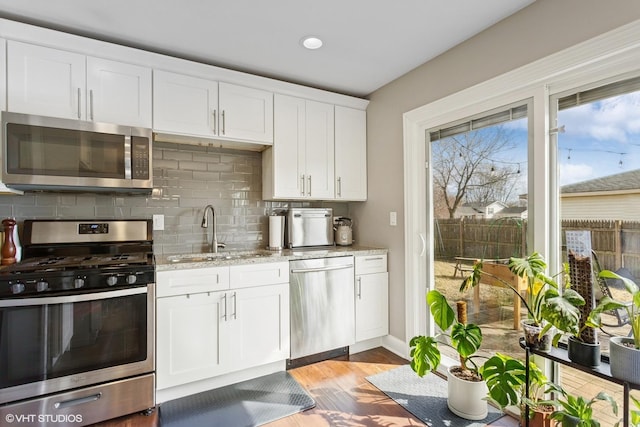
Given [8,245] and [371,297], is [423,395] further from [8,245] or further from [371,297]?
[8,245]

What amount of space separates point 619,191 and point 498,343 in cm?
121

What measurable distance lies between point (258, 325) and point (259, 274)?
0.39 meters

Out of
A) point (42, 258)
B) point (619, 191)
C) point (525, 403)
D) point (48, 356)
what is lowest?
point (525, 403)

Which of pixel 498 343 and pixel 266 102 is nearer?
pixel 498 343

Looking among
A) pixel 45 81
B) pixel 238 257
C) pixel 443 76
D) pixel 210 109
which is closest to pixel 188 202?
pixel 238 257

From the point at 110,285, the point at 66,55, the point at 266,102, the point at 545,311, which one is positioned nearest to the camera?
the point at 545,311

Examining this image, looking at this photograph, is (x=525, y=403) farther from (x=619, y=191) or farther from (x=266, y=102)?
(x=266, y=102)

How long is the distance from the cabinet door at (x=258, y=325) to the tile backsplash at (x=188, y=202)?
2.19ft

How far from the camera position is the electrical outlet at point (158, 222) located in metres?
2.60

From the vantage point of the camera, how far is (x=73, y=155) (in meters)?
2.06

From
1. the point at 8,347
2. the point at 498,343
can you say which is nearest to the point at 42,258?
the point at 8,347

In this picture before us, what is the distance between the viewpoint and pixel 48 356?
1.81 metres

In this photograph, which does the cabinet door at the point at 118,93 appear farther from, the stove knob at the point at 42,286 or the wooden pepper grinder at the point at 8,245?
the stove knob at the point at 42,286

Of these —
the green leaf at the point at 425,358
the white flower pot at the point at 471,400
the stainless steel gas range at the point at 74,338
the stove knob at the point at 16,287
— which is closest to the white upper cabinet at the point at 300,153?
the stainless steel gas range at the point at 74,338
